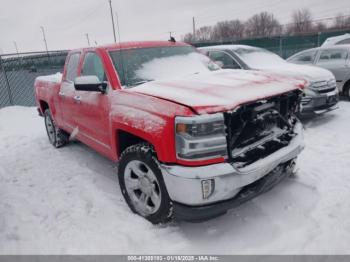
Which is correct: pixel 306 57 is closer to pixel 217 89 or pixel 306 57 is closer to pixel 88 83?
pixel 217 89

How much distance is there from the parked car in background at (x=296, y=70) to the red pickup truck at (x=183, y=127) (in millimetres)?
2084

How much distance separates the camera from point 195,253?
2549mm

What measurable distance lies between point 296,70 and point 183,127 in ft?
16.2

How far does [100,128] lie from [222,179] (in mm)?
1772

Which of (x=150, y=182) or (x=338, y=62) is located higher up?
(x=338, y=62)

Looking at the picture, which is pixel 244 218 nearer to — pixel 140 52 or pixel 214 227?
pixel 214 227

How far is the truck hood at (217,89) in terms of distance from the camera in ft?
7.75

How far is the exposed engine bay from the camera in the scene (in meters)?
2.54

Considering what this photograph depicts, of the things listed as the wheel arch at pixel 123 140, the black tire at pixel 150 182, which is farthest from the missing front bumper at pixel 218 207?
the wheel arch at pixel 123 140

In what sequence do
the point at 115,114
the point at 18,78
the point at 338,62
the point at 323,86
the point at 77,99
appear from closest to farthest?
the point at 115,114
the point at 77,99
the point at 323,86
the point at 338,62
the point at 18,78

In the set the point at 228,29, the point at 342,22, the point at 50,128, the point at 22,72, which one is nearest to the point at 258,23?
the point at 228,29

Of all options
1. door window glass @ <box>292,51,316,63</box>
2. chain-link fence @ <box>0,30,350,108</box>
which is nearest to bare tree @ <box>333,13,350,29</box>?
A: chain-link fence @ <box>0,30,350,108</box>

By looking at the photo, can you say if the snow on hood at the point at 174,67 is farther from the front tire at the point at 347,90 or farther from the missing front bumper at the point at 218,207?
the front tire at the point at 347,90

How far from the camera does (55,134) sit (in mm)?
5531
